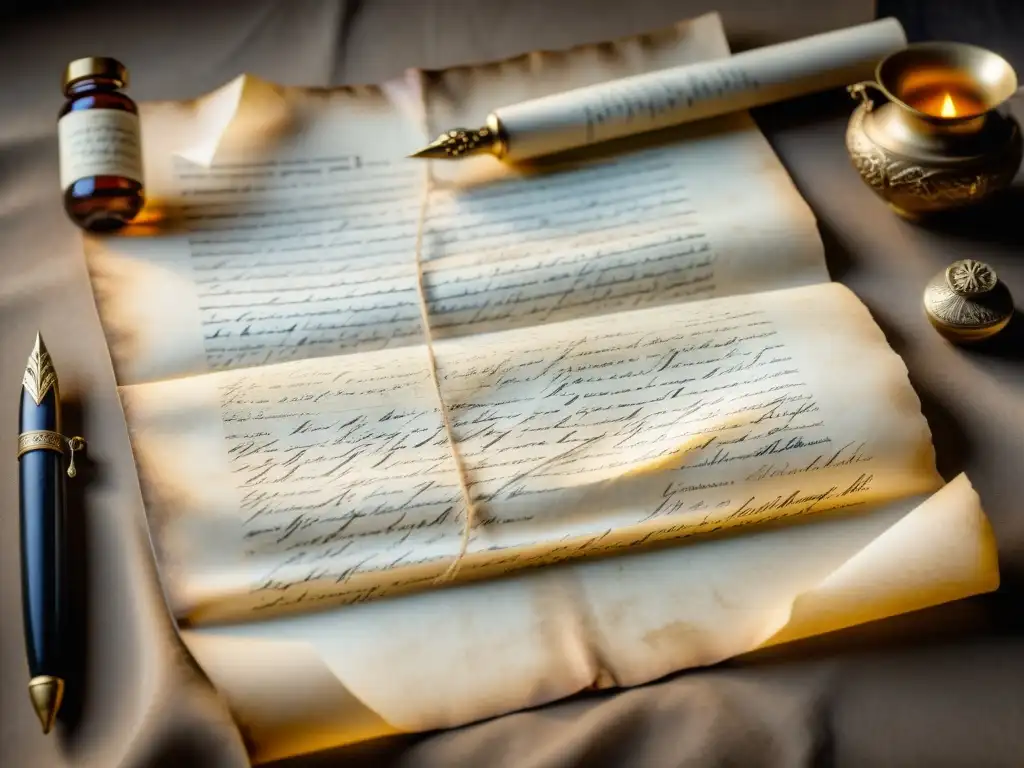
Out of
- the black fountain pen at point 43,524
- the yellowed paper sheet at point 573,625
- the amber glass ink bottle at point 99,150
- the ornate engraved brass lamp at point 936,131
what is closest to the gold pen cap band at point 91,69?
the amber glass ink bottle at point 99,150

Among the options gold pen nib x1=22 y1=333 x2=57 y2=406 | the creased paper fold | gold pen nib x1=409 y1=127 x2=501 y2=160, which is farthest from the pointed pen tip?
gold pen nib x1=22 y1=333 x2=57 y2=406

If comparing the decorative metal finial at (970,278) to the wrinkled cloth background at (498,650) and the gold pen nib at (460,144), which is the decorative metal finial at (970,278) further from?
the gold pen nib at (460,144)

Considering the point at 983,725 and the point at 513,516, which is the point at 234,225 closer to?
the point at 513,516

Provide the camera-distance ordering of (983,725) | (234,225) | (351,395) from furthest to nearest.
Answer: (234,225) → (351,395) → (983,725)

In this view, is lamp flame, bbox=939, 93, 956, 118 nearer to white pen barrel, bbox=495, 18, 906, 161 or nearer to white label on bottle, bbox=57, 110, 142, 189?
white pen barrel, bbox=495, 18, 906, 161

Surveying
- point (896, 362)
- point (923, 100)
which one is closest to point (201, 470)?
point (896, 362)

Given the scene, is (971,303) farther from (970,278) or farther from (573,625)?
(573,625)
